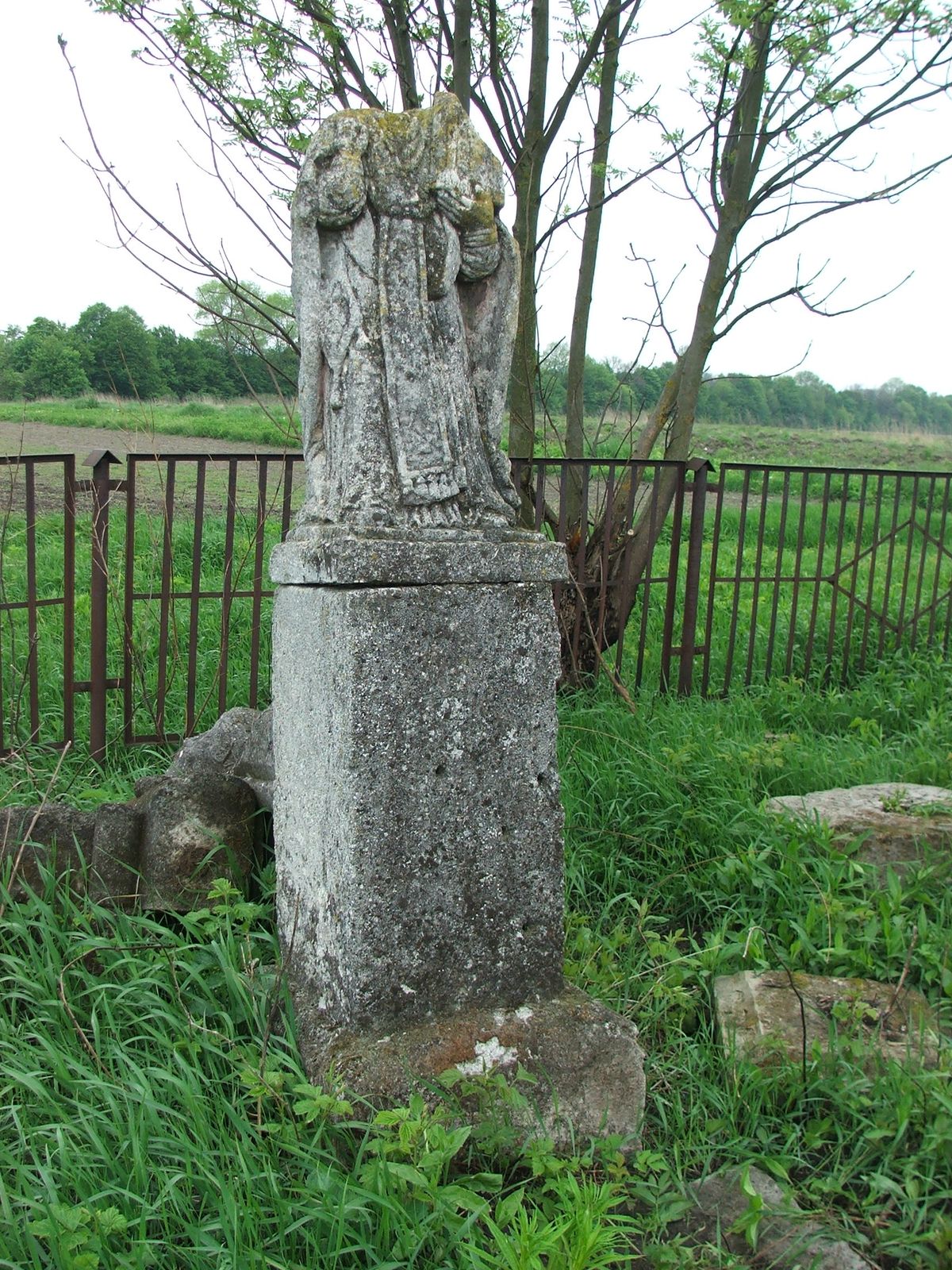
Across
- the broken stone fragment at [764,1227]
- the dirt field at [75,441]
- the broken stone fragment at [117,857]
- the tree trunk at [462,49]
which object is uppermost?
the tree trunk at [462,49]

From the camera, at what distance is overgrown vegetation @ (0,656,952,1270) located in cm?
193

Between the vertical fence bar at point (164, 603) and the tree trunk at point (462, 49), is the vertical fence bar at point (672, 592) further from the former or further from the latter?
the vertical fence bar at point (164, 603)

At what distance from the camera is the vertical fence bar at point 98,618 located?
4422 mm

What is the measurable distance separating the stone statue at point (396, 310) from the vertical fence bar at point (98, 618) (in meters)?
2.14

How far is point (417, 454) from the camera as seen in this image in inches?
97.6

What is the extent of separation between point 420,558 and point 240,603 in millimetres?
4644

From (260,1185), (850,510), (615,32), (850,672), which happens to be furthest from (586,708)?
(850,510)

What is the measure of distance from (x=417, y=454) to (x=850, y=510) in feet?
39.1

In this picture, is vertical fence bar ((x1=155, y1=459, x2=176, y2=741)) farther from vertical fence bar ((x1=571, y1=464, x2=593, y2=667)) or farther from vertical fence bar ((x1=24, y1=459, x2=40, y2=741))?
vertical fence bar ((x1=571, y1=464, x2=593, y2=667))

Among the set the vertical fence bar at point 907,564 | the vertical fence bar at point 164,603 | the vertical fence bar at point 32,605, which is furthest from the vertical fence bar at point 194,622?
the vertical fence bar at point 907,564

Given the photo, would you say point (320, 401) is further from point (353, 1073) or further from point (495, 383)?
point (353, 1073)

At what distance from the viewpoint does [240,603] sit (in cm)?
675

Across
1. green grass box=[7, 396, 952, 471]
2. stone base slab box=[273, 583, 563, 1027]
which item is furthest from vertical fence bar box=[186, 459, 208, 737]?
stone base slab box=[273, 583, 563, 1027]

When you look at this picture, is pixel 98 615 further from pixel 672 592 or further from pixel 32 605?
pixel 672 592
